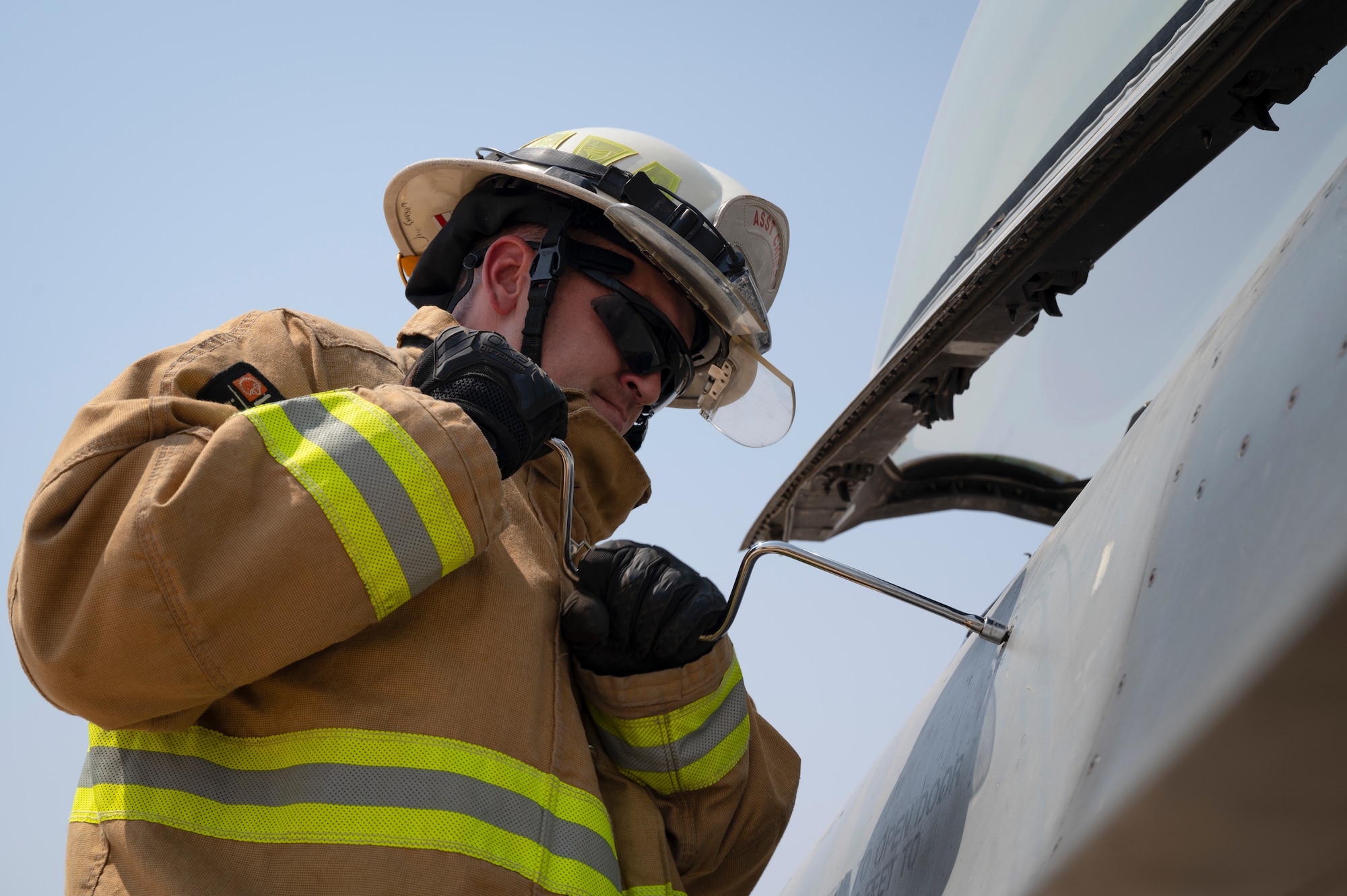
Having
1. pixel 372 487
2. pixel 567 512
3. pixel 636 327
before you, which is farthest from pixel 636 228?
pixel 372 487

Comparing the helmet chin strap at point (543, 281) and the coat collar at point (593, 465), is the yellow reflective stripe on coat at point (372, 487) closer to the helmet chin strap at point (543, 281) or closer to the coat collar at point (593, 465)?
the coat collar at point (593, 465)

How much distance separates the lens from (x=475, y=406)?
165 cm

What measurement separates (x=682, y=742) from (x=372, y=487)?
82 cm

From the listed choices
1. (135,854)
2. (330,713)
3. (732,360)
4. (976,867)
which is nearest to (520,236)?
(732,360)

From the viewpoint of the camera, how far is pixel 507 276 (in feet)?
8.12

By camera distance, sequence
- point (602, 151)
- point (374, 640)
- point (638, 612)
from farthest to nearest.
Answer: point (602, 151) < point (638, 612) < point (374, 640)

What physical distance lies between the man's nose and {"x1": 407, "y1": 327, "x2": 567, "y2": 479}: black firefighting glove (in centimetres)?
66

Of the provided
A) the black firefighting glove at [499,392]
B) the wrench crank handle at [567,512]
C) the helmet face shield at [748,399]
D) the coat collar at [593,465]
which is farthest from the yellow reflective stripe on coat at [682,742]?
the helmet face shield at [748,399]

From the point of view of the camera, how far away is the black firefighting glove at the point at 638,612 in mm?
1845

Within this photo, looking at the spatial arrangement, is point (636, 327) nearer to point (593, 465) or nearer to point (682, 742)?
point (593, 465)

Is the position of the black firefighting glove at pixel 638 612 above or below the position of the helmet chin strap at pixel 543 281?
below

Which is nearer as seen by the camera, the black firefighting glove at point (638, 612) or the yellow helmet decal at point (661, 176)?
the black firefighting glove at point (638, 612)

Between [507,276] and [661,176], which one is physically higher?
[661,176]

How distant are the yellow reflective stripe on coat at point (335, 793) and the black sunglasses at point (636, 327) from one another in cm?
103
